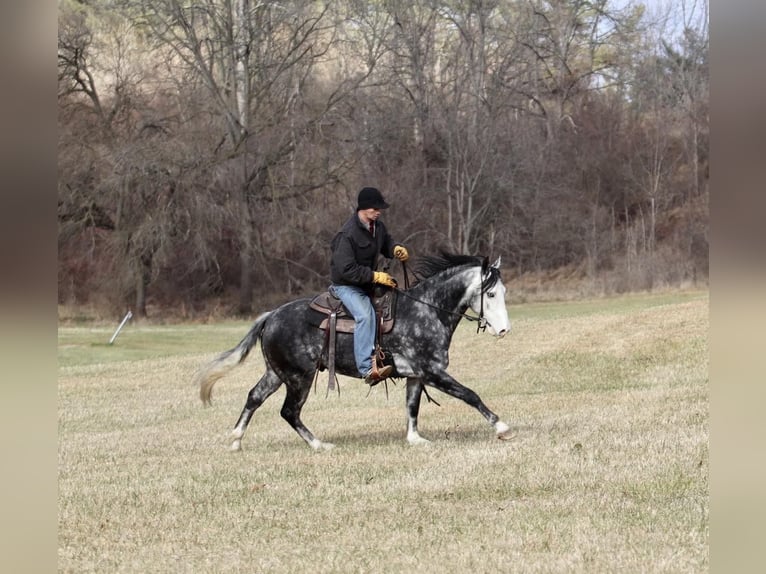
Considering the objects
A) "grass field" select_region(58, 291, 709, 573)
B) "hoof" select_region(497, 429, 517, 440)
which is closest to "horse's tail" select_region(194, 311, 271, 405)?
"grass field" select_region(58, 291, 709, 573)

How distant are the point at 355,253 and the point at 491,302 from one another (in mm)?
1499

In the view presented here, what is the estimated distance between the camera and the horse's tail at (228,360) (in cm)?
1093

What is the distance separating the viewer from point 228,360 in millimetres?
11016

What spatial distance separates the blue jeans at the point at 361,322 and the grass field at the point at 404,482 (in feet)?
Result: 3.13

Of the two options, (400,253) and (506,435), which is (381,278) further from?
(506,435)

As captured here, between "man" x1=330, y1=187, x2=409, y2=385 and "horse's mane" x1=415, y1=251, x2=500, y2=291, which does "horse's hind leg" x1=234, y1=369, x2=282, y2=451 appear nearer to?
"man" x1=330, y1=187, x2=409, y2=385

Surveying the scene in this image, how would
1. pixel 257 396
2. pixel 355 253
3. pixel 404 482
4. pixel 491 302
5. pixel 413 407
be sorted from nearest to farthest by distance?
1. pixel 404 482
2. pixel 355 253
3. pixel 491 302
4. pixel 413 407
5. pixel 257 396

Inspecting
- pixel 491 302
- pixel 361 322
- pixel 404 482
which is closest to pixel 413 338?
pixel 361 322

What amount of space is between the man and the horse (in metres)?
0.23

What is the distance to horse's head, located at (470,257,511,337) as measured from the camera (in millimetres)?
10383

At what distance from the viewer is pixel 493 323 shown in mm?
10398

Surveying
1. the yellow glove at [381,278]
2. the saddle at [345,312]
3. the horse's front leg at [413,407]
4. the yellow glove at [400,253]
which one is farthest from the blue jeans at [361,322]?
the horse's front leg at [413,407]

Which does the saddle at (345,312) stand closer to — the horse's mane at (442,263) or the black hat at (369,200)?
the horse's mane at (442,263)
